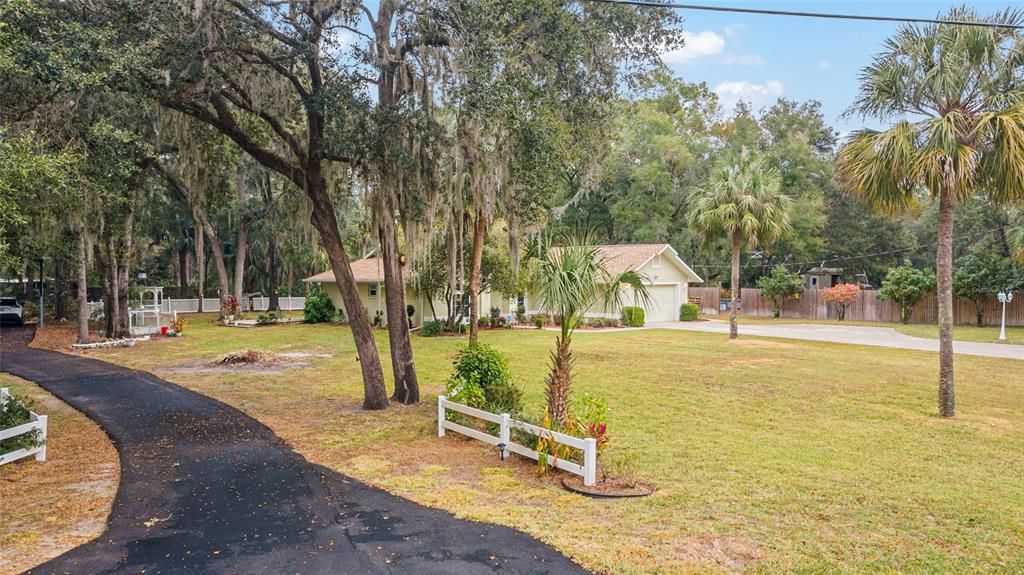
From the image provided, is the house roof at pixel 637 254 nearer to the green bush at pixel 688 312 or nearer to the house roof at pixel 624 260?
the house roof at pixel 624 260

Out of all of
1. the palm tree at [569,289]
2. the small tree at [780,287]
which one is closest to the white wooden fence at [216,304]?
the small tree at [780,287]

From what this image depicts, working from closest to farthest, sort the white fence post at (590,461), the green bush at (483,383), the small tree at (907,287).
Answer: the white fence post at (590,461), the green bush at (483,383), the small tree at (907,287)

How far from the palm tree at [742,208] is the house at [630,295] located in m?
4.91

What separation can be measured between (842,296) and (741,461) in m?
30.2

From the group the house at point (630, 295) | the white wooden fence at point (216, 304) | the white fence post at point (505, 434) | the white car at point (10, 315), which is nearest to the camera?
the white fence post at point (505, 434)

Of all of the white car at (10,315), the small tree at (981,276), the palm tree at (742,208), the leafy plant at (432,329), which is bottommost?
the leafy plant at (432,329)

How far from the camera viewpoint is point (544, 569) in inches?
171

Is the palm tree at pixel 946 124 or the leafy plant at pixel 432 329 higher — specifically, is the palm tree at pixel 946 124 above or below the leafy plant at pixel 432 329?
above

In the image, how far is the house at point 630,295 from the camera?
27.6m

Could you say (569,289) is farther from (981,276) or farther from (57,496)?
(981,276)

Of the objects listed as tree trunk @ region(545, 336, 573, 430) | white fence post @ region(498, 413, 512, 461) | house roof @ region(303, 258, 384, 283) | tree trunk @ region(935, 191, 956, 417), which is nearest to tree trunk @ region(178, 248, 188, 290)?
house roof @ region(303, 258, 384, 283)

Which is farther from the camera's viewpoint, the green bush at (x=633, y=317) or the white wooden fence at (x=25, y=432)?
the green bush at (x=633, y=317)

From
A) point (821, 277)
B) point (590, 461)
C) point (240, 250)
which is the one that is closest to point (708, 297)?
point (821, 277)

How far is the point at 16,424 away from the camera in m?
7.37
